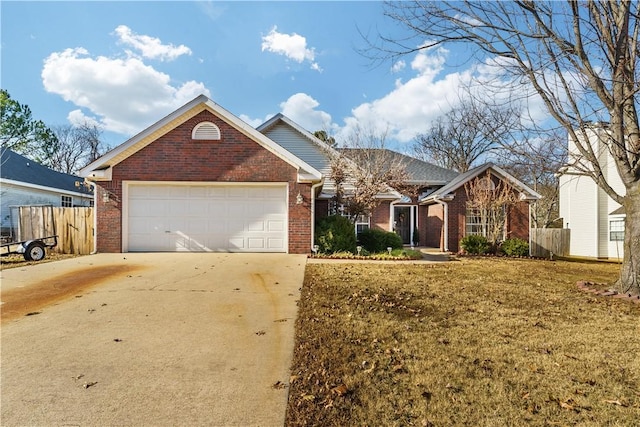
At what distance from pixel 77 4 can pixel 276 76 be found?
8.23m

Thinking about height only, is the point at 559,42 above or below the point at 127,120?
below

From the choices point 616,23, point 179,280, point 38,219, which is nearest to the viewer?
point 616,23

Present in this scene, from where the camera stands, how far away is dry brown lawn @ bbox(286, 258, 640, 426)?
2.84 m

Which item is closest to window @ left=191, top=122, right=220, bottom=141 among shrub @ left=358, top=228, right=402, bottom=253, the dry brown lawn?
shrub @ left=358, top=228, right=402, bottom=253

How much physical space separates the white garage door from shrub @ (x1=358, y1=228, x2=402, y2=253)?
3.92m

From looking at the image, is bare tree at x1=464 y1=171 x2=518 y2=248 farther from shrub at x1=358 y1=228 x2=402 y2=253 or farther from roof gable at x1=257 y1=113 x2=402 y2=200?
roof gable at x1=257 y1=113 x2=402 y2=200

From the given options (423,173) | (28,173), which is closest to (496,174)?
(423,173)

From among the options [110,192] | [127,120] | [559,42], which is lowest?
[110,192]

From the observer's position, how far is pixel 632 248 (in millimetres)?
7645

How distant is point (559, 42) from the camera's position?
7.47 metres

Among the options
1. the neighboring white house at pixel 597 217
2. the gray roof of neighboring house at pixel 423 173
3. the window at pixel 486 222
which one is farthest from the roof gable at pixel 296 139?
the neighboring white house at pixel 597 217

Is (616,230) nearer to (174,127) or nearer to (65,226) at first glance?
(174,127)

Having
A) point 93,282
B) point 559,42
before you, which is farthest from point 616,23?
point 93,282

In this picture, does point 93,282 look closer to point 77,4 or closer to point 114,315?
point 114,315
